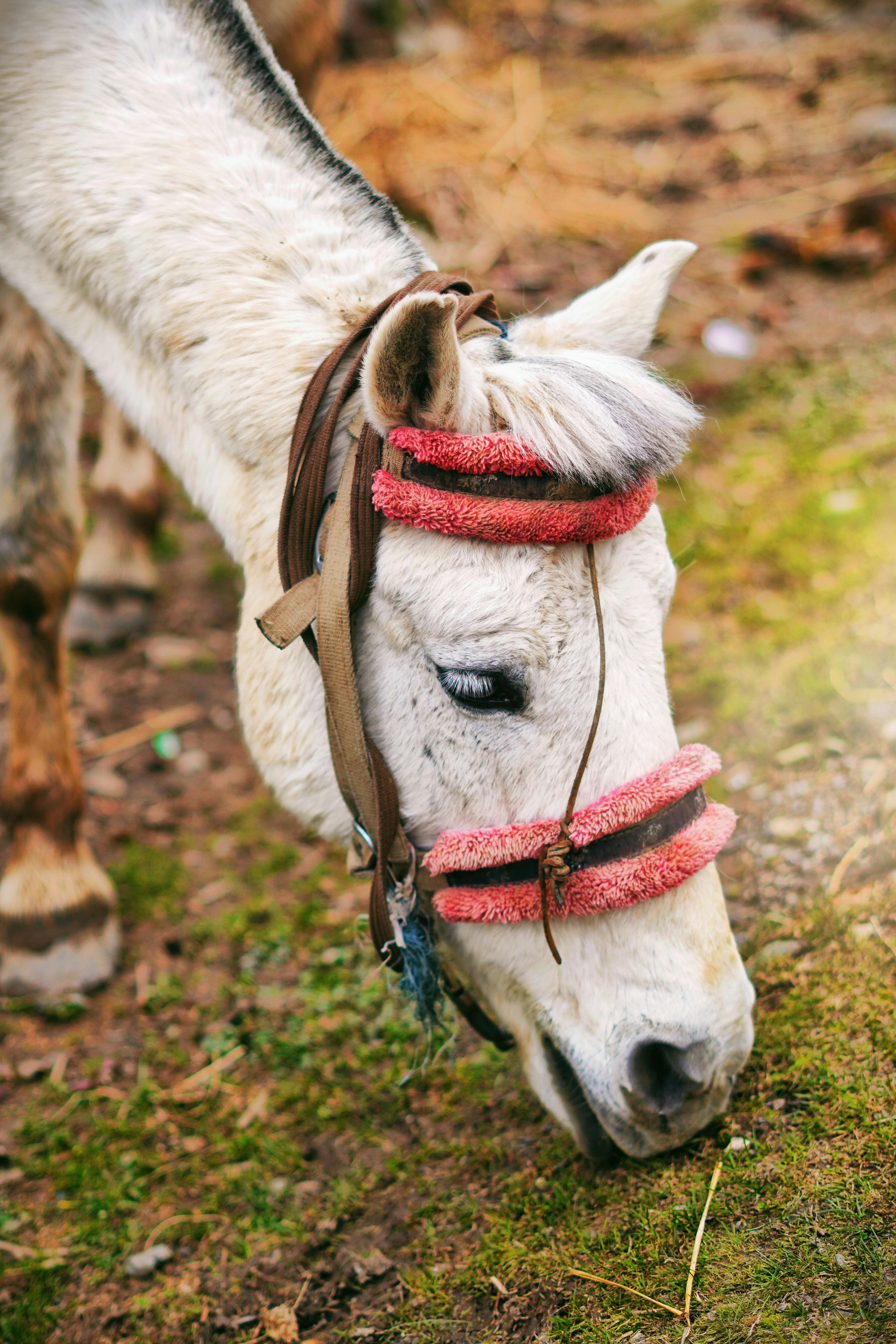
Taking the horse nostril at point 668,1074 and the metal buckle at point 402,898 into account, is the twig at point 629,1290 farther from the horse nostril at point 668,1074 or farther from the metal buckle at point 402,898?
the metal buckle at point 402,898

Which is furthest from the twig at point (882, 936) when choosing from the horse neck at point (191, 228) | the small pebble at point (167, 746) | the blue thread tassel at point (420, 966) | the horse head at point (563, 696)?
the small pebble at point (167, 746)

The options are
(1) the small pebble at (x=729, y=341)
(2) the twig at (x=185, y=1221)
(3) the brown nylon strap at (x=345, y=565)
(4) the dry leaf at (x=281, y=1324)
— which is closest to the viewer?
(3) the brown nylon strap at (x=345, y=565)

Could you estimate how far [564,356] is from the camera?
178 cm

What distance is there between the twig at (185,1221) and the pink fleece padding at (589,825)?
1150 millimetres

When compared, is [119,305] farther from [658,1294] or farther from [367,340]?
[658,1294]

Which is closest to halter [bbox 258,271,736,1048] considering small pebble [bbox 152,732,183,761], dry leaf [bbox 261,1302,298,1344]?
dry leaf [bbox 261,1302,298,1344]

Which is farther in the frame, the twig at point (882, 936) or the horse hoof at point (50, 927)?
the horse hoof at point (50, 927)

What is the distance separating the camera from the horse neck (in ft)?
6.47

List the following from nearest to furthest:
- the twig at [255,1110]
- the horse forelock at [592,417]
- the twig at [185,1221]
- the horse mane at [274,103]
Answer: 1. the horse forelock at [592,417]
2. the horse mane at [274,103]
3. the twig at [185,1221]
4. the twig at [255,1110]

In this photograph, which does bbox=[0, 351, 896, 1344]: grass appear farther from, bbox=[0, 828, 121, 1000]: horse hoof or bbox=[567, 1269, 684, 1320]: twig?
bbox=[0, 828, 121, 1000]: horse hoof

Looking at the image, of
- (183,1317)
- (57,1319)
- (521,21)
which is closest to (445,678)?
(183,1317)

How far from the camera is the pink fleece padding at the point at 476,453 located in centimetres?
165

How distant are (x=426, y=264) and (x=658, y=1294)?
81.0 inches

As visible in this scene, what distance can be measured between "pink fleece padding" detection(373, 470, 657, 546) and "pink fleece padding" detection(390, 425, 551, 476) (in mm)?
50
